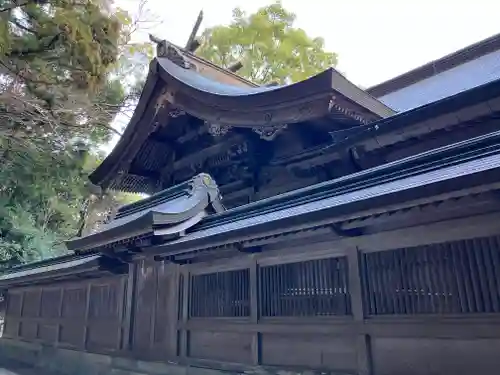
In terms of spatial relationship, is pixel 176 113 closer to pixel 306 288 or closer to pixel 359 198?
pixel 306 288

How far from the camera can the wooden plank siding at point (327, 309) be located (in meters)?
3.62

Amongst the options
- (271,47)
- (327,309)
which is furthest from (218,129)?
(271,47)

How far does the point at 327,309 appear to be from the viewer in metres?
4.72

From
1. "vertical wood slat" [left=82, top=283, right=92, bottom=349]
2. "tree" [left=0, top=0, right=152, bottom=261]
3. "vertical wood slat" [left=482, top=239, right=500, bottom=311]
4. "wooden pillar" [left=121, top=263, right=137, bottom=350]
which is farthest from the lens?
"vertical wood slat" [left=82, top=283, right=92, bottom=349]

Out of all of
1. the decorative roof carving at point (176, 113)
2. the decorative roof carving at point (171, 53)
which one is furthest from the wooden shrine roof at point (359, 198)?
the decorative roof carving at point (171, 53)

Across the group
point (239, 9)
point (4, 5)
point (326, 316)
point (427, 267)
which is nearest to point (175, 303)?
point (326, 316)

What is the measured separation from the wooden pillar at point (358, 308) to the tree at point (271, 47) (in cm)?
2100

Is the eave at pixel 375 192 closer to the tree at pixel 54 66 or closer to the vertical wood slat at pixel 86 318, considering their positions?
the vertical wood slat at pixel 86 318

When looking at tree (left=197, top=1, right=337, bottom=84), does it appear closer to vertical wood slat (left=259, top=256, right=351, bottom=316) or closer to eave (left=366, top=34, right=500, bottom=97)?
eave (left=366, top=34, right=500, bottom=97)

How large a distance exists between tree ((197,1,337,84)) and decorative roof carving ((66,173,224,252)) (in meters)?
18.4

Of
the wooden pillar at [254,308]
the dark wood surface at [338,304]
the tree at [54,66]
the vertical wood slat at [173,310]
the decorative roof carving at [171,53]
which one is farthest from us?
the decorative roof carving at [171,53]

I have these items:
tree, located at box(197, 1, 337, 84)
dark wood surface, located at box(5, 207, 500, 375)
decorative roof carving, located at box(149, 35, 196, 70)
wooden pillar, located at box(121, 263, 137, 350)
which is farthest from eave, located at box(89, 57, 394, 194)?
tree, located at box(197, 1, 337, 84)

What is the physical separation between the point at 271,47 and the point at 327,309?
73.5 ft

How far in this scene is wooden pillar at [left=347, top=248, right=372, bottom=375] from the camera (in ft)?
13.8
